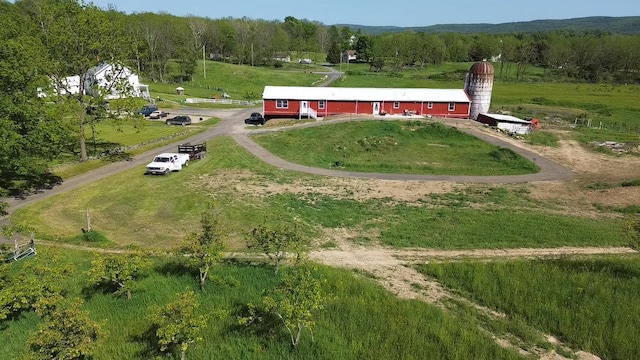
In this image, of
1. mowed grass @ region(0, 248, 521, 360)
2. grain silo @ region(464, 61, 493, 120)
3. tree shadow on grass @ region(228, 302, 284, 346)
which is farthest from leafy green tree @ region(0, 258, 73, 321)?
grain silo @ region(464, 61, 493, 120)

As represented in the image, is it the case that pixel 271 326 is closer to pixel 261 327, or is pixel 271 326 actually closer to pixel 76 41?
pixel 261 327

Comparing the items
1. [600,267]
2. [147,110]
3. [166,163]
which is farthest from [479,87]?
[147,110]

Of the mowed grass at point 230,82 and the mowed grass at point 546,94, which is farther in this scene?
the mowed grass at point 230,82

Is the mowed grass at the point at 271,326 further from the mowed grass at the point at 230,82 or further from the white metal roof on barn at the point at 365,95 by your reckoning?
the mowed grass at the point at 230,82

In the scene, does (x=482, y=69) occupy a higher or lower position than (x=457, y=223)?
higher

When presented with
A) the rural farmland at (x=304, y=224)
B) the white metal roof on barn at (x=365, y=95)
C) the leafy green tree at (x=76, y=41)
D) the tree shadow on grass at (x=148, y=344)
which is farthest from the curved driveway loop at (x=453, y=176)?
the tree shadow on grass at (x=148, y=344)

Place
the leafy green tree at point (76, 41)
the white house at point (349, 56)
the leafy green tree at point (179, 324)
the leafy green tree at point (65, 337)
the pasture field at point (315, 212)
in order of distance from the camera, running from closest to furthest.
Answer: the leafy green tree at point (65, 337)
the leafy green tree at point (179, 324)
the pasture field at point (315, 212)
the leafy green tree at point (76, 41)
the white house at point (349, 56)
